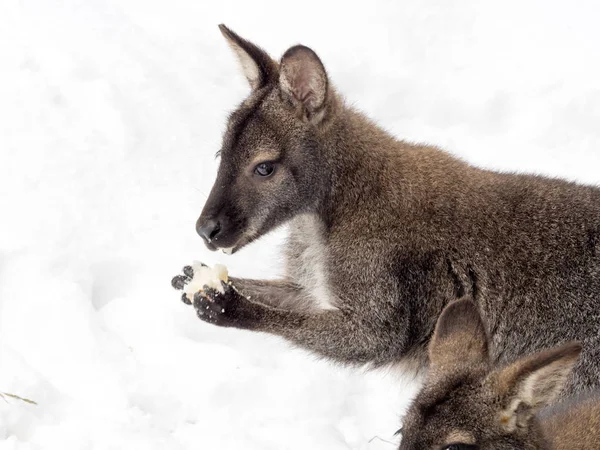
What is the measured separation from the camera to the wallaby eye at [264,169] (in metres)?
5.88

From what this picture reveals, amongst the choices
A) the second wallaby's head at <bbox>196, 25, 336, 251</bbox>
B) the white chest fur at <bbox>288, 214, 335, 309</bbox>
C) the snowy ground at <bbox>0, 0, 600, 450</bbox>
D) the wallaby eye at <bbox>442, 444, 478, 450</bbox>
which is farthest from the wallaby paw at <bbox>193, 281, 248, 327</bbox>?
the wallaby eye at <bbox>442, 444, 478, 450</bbox>

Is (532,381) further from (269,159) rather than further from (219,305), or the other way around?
(269,159)

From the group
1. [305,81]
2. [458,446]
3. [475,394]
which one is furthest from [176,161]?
[458,446]

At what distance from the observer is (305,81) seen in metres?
5.88

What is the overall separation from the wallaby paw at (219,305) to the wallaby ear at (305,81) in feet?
3.50

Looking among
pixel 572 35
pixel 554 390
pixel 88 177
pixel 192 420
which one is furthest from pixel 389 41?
pixel 554 390

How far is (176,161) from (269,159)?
8.16 feet

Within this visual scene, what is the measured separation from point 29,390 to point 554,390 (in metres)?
3.06

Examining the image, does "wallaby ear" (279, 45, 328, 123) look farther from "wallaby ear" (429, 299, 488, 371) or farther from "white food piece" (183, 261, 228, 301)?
"wallaby ear" (429, 299, 488, 371)

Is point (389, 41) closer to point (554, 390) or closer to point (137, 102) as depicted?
point (137, 102)

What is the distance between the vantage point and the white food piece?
5895mm

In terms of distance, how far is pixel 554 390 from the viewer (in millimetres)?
4570

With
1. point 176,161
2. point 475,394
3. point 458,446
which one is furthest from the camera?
point 176,161

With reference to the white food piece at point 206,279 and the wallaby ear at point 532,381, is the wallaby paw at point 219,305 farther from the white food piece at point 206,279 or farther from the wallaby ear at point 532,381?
the wallaby ear at point 532,381
